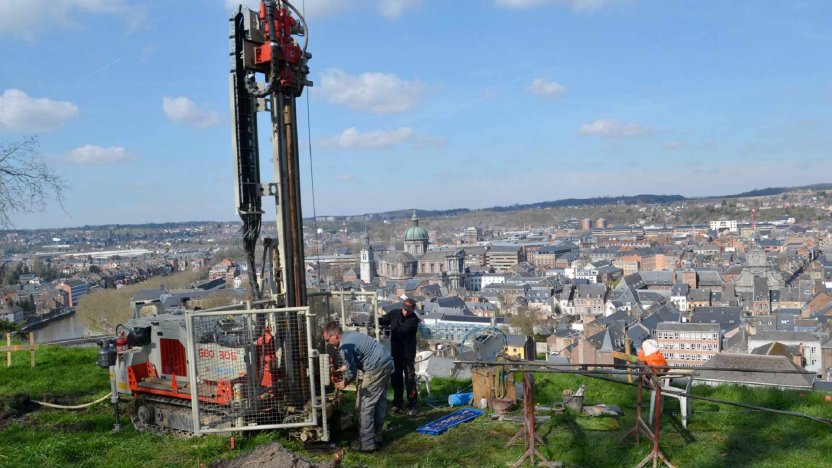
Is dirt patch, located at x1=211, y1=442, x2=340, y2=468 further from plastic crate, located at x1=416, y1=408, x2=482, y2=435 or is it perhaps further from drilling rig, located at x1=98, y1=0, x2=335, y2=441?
plastic crate, located at x1=416, y1=408, x2=482, y2=435

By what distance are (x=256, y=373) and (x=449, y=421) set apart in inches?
86.6

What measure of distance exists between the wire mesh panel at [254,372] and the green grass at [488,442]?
0.27m

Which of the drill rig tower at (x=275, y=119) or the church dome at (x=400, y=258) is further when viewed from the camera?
the church dome at (x=400, y=258)

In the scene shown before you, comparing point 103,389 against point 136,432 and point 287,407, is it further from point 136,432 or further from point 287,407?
point 287,407

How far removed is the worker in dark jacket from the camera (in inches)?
297

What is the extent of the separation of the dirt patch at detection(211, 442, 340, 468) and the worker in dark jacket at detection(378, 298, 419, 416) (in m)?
2.01

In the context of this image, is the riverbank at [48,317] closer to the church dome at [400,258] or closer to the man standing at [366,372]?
the man standing at [366,372]

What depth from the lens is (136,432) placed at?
7180 millimetres

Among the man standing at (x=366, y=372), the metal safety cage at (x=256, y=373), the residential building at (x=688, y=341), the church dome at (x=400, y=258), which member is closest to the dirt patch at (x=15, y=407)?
the metal safety cage at (x=256, y=373)

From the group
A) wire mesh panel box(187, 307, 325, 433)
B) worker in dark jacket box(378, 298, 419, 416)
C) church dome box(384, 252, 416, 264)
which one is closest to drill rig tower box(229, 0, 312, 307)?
wire mesh panel box(187, 307, 325, 433)

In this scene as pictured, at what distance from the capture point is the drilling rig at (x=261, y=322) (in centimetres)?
650

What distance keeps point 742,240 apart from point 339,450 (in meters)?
148

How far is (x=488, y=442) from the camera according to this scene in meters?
6.57

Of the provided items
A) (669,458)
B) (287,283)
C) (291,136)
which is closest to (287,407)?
(287,283)
